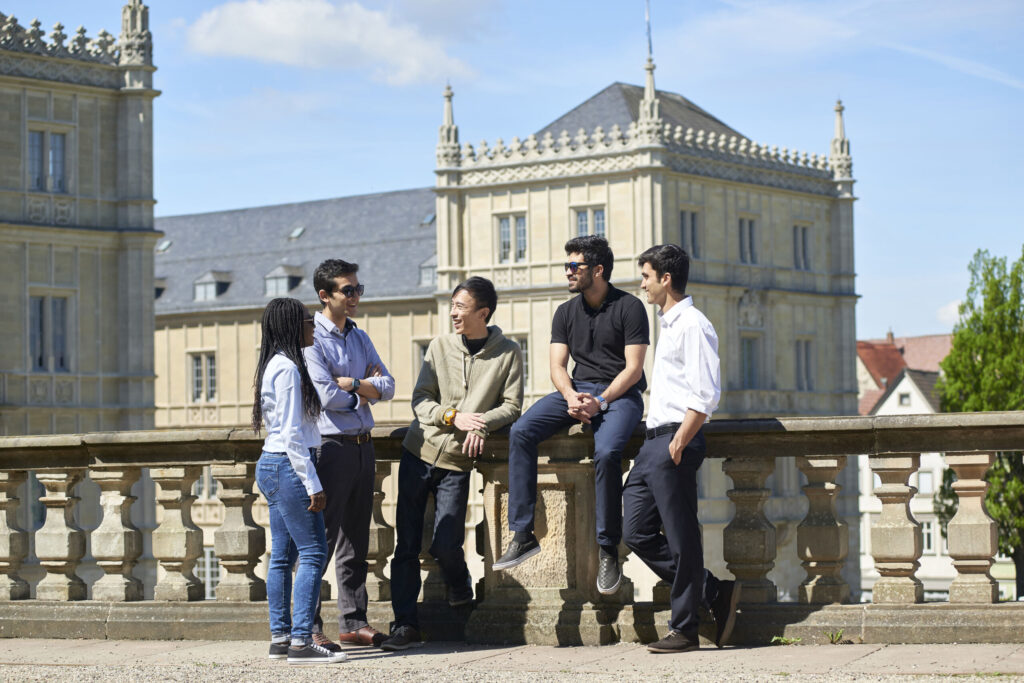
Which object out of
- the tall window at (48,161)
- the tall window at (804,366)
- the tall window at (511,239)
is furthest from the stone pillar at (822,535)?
the tall window at (804,366)

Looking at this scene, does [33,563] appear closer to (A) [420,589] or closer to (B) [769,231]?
(B) [769,231]

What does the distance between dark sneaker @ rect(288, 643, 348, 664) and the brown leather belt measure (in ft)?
3.29

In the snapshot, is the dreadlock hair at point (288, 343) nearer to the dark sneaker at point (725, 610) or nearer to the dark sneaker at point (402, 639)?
the dark sneaker at point (402, 639)

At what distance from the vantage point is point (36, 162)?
47.8 meters

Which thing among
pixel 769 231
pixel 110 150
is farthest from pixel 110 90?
pixel 769 231

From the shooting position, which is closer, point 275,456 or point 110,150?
point 275,456

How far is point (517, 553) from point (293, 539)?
1.07 metres

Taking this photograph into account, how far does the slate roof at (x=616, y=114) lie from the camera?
60312 millimetres

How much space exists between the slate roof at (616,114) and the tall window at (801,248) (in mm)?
4432

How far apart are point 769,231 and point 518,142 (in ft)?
30.7

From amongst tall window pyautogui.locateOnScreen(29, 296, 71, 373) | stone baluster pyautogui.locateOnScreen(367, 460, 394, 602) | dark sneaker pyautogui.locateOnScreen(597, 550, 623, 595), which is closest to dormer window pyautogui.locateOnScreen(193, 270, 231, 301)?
tall window pyautogui.locateOnScreen(29, 296, 71, 373)

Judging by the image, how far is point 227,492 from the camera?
31.4 ft

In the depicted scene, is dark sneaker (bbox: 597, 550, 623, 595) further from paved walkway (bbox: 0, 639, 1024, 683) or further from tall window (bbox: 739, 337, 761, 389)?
tall window (bbox: 739, 337, 761, 389)

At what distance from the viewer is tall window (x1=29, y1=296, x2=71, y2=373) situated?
157 feet
